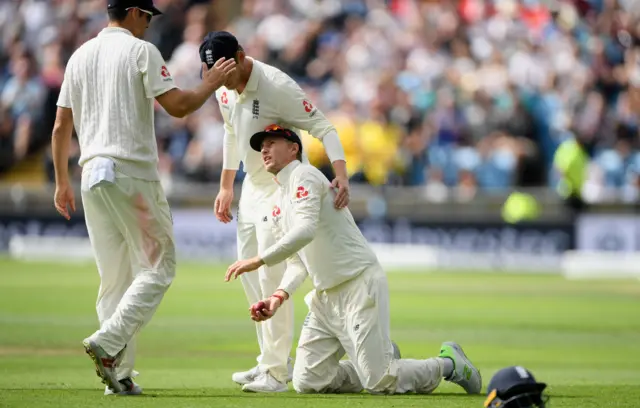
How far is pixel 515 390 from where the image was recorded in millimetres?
5961

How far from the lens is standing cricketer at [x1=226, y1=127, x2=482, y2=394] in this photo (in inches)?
312

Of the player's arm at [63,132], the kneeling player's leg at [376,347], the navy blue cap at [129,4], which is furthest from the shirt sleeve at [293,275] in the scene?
the navy blue cap at [129,4]

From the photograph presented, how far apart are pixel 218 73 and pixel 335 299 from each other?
1.56 meters

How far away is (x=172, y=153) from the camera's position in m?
24.7

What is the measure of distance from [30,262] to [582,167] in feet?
32.7

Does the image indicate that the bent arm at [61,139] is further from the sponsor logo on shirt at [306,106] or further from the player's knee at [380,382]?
the player's knee at [380,382]

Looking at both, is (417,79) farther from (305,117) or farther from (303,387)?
(303,387)

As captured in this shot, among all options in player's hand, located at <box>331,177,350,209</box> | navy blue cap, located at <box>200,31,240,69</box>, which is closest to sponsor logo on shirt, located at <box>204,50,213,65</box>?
navy blue cap, located at <box>200,31,240,69</box>

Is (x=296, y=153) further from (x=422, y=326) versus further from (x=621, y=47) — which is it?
(x=621, y=47)

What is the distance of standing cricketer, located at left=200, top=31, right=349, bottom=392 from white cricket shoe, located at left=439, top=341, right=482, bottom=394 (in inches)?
42.2

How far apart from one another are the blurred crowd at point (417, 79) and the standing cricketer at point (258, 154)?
13327 mm

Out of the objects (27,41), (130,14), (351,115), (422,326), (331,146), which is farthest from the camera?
(27,41)

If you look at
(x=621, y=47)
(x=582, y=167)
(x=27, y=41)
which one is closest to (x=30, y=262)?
(x=27, y=41)

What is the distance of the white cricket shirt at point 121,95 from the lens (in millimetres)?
7711
